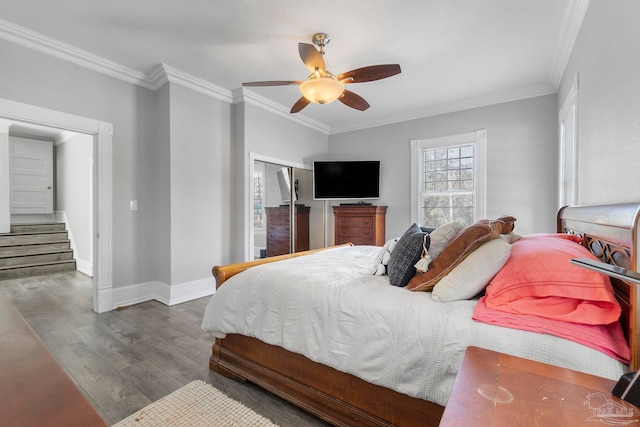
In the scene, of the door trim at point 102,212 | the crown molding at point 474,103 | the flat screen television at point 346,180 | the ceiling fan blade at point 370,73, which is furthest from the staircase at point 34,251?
the crown molding at point 474,103

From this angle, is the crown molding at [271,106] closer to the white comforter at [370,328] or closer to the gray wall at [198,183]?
the gray wall at [198,183]

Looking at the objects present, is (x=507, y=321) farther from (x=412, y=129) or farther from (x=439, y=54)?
(x=412, y=129)

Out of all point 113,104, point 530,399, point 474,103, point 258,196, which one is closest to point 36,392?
point 530,399

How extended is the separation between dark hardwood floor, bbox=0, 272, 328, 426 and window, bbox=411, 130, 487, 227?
3.55 m

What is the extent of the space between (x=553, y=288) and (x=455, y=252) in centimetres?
42

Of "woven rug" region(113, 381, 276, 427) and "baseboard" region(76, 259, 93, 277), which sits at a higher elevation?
"baseboard" region(76, 259, 93, 277)

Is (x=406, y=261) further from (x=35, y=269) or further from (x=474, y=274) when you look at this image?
(x=35, y=269)

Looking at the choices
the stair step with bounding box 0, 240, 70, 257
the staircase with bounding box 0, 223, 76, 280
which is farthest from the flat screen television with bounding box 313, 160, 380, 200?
the stair step with bounding box 0, 240, 70, 257

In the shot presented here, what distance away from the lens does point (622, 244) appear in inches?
37.8

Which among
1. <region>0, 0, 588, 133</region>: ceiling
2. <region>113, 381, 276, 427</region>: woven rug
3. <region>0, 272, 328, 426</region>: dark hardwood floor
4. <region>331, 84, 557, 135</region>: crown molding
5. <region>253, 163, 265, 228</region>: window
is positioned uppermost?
<region>0, 0, 588, 133</region>: ceiling

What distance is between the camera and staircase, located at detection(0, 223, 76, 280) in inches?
187

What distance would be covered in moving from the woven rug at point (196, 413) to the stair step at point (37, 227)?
6.05 m

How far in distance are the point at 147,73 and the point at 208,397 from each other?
351 centimetres

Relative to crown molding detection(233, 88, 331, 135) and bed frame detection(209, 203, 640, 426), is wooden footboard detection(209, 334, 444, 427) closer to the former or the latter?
bed frame detection(209, 203, 640, 426)
